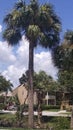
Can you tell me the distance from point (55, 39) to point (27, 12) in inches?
141

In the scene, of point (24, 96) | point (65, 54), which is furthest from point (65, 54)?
point (24, 96)

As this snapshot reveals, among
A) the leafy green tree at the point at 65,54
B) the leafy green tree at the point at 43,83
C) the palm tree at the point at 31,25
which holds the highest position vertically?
the leafy green tree at the point at 43,83

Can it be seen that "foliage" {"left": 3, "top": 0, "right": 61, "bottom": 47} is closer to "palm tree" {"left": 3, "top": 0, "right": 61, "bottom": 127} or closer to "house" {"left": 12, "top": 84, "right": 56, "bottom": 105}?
"palm tree" {"left": 3, "top": 0, "right": 61, "bottom": 127}

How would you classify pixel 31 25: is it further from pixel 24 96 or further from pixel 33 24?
pixel 24 96

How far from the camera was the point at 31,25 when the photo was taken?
3534cm

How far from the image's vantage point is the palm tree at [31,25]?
3525 centimetres

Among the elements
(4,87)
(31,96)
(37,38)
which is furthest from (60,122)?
(4,87)

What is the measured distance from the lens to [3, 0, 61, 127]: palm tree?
35.2 metres

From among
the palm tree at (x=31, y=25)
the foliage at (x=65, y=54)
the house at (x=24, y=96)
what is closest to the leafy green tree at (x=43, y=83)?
the foliage at (x=65, y=54)

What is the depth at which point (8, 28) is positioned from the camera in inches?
1435

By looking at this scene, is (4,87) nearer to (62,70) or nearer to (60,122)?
(62,70)

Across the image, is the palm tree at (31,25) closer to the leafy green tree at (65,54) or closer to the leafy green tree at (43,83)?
the leafy green tree at (65,54)

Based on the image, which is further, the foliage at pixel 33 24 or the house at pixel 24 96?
the house at pixel 24 96

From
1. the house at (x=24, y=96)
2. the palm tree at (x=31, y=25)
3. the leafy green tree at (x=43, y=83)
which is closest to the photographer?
the palm tree at (x=31, y=25)
